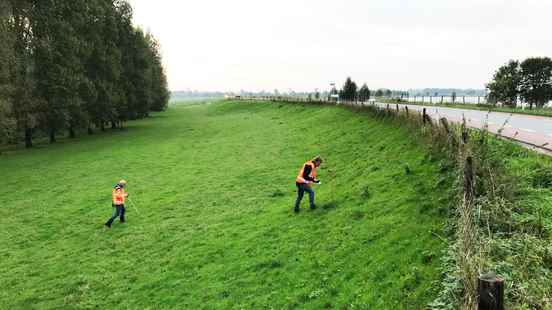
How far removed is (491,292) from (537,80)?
91063 mm

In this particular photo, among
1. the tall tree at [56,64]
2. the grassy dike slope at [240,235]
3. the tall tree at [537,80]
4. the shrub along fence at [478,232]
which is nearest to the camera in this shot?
the shrub along fence at [478,232]

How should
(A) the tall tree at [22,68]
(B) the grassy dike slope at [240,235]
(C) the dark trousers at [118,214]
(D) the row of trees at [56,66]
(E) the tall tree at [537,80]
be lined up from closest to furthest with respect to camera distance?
1. (B) the grassy dike slope at [240,235]
2. (C) the dark trousers at [118,214]
3. (D) the row of trees at [56,66]
4. (A) the tall tree at [22,68]
5. (E) the tall tree at [537,80]

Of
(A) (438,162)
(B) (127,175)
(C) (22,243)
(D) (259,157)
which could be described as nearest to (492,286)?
(A) (438,162)

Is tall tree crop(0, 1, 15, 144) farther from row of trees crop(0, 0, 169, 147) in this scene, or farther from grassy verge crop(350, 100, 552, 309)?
grassy verge crop(350, 100, 552, 309)

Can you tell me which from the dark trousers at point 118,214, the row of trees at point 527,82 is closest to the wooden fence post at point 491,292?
the dark trousers at point 118,214

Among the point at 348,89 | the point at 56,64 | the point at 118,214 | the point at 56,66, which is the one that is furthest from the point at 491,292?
the point at 348,89

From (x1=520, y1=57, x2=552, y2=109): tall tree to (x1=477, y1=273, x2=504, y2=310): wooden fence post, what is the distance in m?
88.2

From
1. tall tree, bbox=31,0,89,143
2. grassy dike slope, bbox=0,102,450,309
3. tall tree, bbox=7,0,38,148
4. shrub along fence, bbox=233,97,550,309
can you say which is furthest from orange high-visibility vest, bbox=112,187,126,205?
tall tree, bbox=31,0,89,143

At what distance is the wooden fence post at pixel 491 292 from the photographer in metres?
4.40

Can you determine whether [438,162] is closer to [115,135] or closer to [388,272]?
[388,272]

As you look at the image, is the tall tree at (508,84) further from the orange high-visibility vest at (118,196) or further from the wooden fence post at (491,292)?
the wooden fence post at (491,292)

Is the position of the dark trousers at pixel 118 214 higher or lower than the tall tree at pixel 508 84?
lower

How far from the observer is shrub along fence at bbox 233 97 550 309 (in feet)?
20.2

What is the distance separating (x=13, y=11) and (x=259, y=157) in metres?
35.3
